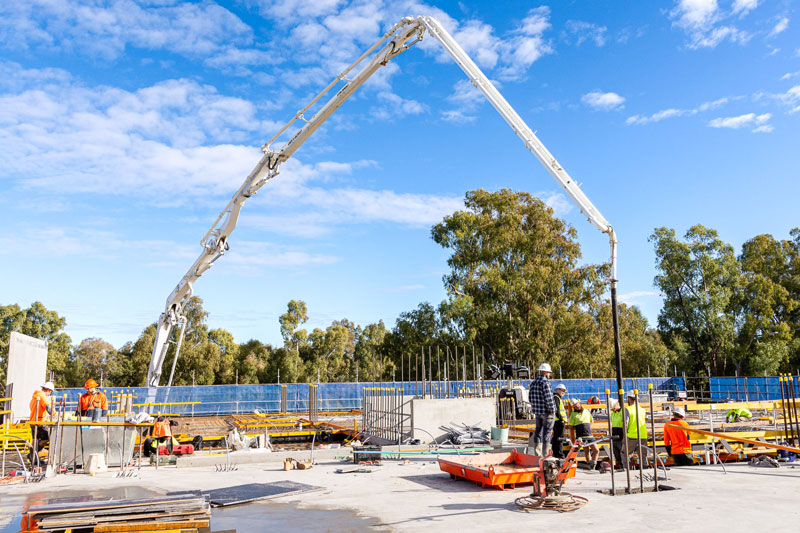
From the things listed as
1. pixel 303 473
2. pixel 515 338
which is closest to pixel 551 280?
pixel 515 338

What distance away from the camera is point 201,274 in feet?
76.5

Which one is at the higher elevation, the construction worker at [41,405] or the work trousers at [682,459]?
the construction worker at [41,405]

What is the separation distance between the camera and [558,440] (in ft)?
37.6

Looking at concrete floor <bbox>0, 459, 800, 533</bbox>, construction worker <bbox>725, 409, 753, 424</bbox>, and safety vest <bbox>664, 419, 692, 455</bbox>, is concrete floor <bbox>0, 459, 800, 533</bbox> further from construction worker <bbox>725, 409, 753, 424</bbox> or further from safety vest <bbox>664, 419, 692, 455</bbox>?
construction worker <bbox>725, 409, 753, 424</bbox>

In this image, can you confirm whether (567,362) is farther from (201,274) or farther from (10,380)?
(10,380)

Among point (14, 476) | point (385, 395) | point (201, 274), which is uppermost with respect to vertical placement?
point (201, 274)

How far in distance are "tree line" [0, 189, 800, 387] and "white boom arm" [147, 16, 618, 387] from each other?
1848cm

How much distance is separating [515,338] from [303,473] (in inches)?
1316

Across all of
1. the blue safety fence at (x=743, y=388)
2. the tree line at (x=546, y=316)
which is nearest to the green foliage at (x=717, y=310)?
the tree line at (x=546, y=316)

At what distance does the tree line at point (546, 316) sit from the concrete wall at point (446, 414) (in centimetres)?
2450

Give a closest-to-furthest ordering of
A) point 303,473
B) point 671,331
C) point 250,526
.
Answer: point 250,526 < point 303,473 < point 671,331

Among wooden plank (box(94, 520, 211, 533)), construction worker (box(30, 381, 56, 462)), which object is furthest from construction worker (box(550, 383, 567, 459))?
construction worker (box(30, 381, 56, 462))

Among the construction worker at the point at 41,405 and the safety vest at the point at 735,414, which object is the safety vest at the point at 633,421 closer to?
the safety vest at the point at 735,414

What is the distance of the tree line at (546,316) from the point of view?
144ft
